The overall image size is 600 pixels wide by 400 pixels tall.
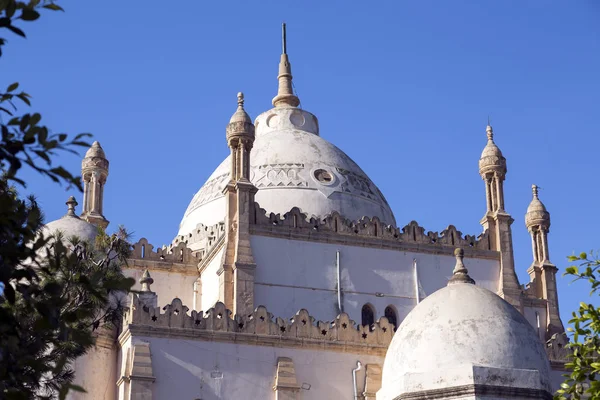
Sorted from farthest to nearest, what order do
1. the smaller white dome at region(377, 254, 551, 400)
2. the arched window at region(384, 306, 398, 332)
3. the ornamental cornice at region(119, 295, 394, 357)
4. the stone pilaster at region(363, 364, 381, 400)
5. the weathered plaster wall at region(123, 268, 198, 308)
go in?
the weathered plaster wall at region(123, 268, 198, 308), the arched window at region(384, 306, 398, 332), the stone pilaster at region(363, 364, 381, 400), the ornamental cornice at region(119, 295, 394, 357), the smaller white dome at region(377, 254, 551, 400)

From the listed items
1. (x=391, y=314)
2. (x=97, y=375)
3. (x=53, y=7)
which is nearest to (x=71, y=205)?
(x=97, y=375)

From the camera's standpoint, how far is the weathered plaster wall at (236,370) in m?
28.1

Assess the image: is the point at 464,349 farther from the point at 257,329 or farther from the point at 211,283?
the point at 211,283

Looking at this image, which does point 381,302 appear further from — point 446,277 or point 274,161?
point 274,161

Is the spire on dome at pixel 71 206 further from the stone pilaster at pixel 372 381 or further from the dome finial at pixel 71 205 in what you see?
the stone pilaster at pixel 372 381

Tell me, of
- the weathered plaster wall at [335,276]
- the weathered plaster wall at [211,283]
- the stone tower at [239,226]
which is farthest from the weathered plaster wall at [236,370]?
the weathered plaster wall at [211,283]

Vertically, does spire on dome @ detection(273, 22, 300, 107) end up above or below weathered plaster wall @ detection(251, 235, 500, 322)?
above

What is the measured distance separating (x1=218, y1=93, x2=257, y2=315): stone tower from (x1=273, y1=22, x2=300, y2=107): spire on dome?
315 inches

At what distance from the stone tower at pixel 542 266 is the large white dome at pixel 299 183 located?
4.88 meters

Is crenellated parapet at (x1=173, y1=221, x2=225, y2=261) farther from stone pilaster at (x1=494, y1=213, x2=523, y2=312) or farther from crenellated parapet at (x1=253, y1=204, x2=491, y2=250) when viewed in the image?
stone pilaster at (x1=494, y1=213, x2=523, y2=312)

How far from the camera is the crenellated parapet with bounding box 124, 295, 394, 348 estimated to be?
28.4 m

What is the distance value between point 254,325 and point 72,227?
765 centimetres

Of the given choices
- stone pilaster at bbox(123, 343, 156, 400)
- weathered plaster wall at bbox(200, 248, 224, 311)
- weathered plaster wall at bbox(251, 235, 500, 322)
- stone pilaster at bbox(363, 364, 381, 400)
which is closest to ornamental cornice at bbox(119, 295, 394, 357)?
stone pilaster at bbox(363, 364, 381, 400)

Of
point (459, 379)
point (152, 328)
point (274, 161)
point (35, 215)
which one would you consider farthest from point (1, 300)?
point (274, 161)
